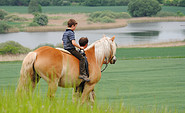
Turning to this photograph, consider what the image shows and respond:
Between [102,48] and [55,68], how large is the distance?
132 cm

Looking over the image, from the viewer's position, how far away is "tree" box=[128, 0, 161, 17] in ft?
227

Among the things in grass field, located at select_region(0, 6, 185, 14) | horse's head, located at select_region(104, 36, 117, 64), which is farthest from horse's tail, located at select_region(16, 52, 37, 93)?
A: grass field, located at select_region(0, 6, 185, 14)

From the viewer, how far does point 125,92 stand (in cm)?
926

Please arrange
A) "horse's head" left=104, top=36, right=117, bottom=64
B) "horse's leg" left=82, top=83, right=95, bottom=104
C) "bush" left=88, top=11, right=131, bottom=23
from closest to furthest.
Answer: "horse's leg" left=82, top=83, right=95, bottom=104 → "horse's head" left=104, top=36, right=117, bottom=64 → "bush" left=88, top=11, right=131, bottom=23

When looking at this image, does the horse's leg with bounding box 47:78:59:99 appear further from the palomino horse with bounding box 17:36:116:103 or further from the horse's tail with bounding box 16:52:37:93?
the horse's tail with bounding box 16:52:37:93

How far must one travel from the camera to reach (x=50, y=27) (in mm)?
53375

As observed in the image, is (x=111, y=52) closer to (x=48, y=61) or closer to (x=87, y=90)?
(x=87, y=90)

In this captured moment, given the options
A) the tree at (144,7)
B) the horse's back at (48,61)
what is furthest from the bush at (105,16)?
the horse's back at (48,61)

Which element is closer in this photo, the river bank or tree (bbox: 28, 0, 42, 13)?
the river bank

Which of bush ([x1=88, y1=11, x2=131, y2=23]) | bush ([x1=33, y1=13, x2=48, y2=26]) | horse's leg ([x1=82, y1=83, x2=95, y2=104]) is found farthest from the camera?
bush ([x1=88, y1=11, x2=131, y2=23])

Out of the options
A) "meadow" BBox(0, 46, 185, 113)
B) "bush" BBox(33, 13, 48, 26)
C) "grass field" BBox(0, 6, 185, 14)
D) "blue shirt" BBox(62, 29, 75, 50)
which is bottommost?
"grass field" BBox(0, 6, 185, 14)

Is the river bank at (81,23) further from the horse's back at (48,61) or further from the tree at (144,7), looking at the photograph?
the horse's back at (48,61)

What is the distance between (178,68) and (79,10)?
6305 centimetres

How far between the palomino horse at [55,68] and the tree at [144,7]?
6328cm
